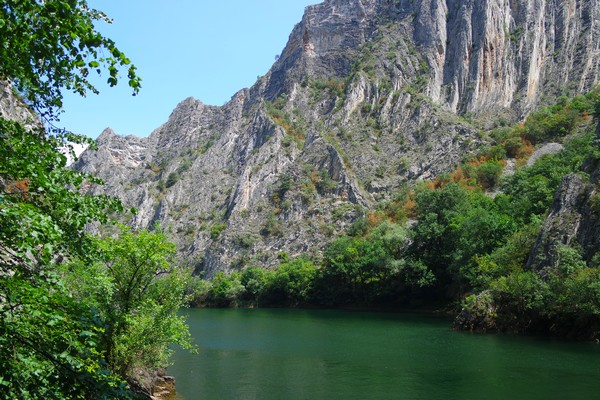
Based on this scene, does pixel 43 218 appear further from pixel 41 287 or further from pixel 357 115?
pixel 357 115

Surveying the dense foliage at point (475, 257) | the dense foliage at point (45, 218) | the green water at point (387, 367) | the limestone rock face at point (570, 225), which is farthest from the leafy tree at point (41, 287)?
the limestone rock face at point (570, 225)

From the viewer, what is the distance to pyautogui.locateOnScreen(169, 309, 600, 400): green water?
2361 cm

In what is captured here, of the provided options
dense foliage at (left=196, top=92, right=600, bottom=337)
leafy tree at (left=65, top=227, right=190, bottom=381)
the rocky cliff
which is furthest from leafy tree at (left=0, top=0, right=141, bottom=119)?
the rocky cliff

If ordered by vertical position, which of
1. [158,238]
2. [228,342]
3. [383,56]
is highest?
[383,56]

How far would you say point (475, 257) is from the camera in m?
58.4

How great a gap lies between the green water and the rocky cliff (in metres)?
65.9

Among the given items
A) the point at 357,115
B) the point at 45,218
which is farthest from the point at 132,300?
the point at 357,115

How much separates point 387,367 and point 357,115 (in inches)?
4430

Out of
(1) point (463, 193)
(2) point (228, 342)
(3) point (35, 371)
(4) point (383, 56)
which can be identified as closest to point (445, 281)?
(1) point (463, 193)

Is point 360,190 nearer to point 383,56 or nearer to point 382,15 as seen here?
point 383,56

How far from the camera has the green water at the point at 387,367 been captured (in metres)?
23.6

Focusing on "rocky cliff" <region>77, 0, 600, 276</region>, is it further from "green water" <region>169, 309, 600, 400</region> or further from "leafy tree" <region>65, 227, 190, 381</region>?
"leafy tree" <region>65, 227, 190, 381</region>

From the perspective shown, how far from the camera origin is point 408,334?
145 feet

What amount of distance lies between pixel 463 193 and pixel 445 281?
16.4m
